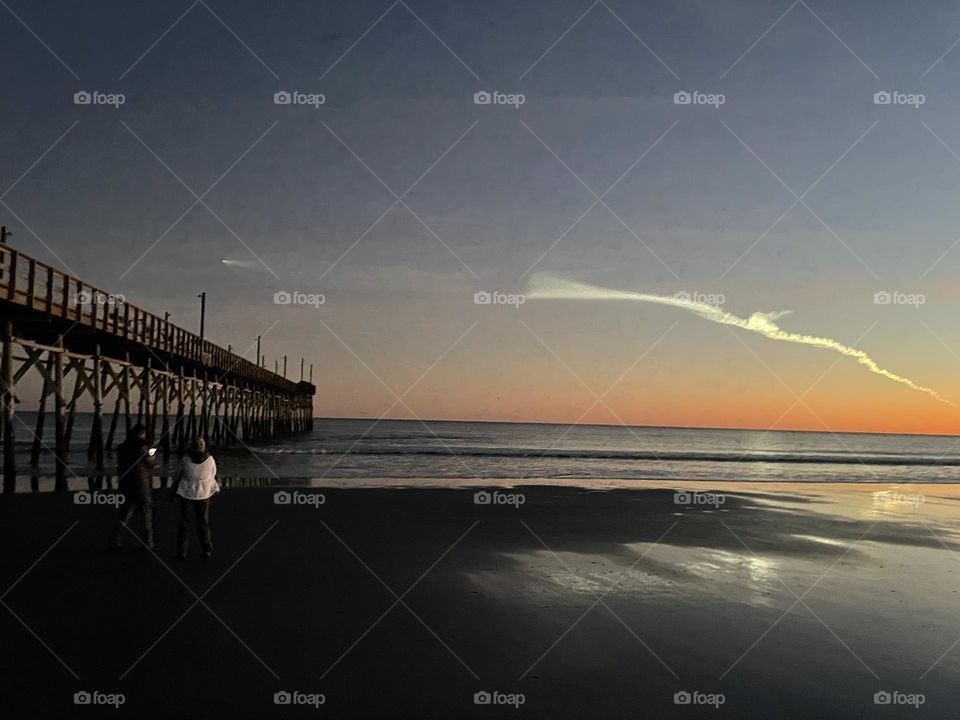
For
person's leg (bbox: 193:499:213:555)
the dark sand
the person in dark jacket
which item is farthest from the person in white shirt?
the person in dark jacket

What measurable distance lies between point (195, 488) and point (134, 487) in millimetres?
1014

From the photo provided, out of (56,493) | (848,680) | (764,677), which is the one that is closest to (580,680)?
(764,677)

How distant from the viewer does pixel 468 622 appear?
7.24m

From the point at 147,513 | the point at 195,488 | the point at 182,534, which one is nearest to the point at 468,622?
the point at 195,488

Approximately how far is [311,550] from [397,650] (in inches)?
195

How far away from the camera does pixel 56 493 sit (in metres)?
17.3

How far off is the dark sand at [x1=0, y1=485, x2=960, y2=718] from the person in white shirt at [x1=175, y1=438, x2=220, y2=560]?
1.19ft

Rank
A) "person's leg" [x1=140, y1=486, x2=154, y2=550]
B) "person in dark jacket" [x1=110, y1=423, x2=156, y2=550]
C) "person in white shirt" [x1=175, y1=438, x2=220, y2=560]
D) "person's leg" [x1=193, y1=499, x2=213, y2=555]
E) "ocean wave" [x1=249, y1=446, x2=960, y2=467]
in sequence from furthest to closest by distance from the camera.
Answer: "ocean wave" [x1=249, y1=446, x2=960, y2=467], "person's leg" [x1=140, y1=486, x2=154, y2=550], "person in dark jacket" [x1=110, y1=423, x2=156, y2=550], "person's leg" [x1=193, y1=499, x2=213, y2=555], "person in white shirt" [x1=175, y1=438, x2=220, y2=560]

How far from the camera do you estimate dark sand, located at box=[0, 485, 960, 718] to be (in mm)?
5379

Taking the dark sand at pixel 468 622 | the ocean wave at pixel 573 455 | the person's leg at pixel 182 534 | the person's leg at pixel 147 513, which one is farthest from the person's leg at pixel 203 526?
the ocean wave at pixel 573 455

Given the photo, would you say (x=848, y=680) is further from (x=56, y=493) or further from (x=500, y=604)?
(x=56, y=493)

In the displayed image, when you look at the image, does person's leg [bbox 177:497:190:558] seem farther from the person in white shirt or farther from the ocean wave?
the ocean wave

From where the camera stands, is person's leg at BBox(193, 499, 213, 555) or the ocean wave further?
the ocean wave

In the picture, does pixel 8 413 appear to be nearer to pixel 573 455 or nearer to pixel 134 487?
pixel 134 487
